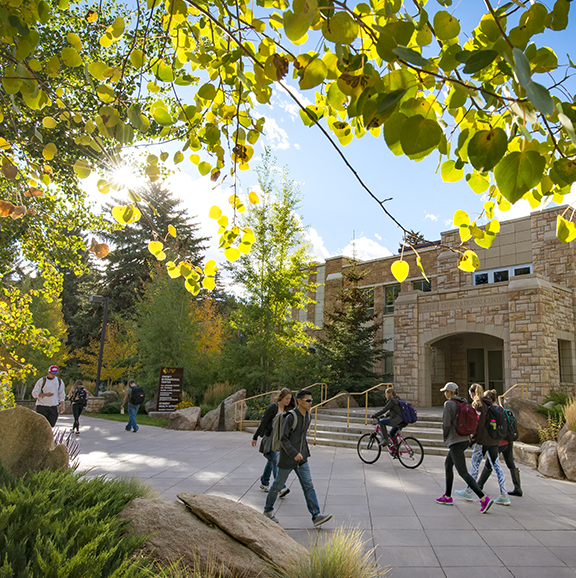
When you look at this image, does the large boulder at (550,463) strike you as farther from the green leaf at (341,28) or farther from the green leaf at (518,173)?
the green leaf at (341,28)

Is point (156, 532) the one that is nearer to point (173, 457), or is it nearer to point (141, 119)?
point (141, 119)

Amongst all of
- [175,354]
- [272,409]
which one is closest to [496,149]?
[272,409]

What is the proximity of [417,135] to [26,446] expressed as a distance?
5.80 meters

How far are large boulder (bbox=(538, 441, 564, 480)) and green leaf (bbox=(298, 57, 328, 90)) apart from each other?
10245 mm

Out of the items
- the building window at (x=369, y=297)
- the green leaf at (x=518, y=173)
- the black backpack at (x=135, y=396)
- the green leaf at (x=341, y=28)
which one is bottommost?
the black backpack at (x=135, y=396)

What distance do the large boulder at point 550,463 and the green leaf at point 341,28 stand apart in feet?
34.0

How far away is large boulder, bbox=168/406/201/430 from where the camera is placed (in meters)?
16.2

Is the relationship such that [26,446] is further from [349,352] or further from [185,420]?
[349,352]

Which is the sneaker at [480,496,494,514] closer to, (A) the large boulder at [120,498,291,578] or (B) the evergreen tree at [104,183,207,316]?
(A) the large boulder at [120,498,291,578]

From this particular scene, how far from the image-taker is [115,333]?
32.3 m

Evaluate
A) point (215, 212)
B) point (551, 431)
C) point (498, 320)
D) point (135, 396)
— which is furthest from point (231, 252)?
point (498, 320)

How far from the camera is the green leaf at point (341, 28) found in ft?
5.01

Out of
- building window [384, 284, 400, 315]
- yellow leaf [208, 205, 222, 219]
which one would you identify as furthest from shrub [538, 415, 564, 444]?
building window [384, 284, 400, 315]

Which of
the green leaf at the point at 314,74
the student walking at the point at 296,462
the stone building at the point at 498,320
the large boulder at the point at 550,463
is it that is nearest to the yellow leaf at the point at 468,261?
the green leaf at the point at 314,74
